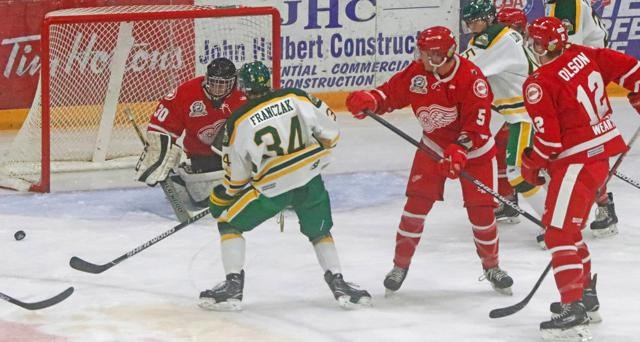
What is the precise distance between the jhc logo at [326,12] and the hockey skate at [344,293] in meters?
3.89

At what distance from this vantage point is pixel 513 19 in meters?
6.82

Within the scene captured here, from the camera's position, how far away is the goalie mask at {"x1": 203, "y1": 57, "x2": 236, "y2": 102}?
6.36 meters

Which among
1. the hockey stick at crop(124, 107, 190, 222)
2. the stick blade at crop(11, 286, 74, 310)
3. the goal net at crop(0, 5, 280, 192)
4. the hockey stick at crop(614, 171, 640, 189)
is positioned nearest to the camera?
the stick blade at crop(11, 286, 74, 310)

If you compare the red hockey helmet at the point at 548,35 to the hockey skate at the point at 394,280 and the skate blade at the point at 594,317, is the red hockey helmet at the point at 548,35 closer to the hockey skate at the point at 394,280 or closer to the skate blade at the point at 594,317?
the skate blade at the point at 594,317

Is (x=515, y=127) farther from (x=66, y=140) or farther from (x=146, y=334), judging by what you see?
(x=66, y=140)

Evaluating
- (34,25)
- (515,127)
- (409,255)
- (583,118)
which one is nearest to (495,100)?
(515,127)

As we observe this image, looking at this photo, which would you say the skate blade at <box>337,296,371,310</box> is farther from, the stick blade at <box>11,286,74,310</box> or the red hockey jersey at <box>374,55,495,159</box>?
the stick blade at <box>11,286,74,310</box>

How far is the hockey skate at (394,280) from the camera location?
225 inches

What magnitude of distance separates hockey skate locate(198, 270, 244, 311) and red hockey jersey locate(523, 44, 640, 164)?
1217 millimetres

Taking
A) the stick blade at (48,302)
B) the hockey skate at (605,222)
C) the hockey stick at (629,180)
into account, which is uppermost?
the hockey stick at (629,180)

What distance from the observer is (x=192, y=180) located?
7098 millimetres

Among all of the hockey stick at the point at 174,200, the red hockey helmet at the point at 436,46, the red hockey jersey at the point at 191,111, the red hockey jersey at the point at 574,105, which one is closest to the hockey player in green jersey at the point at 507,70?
the red hockey helmet at the point at 436,46

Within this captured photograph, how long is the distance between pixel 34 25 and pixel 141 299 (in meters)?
3.46

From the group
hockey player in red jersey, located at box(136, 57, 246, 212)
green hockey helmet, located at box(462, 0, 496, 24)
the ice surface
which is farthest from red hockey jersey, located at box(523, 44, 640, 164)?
hockey player in red jersey, located at box(136, 57, 246, 212)
